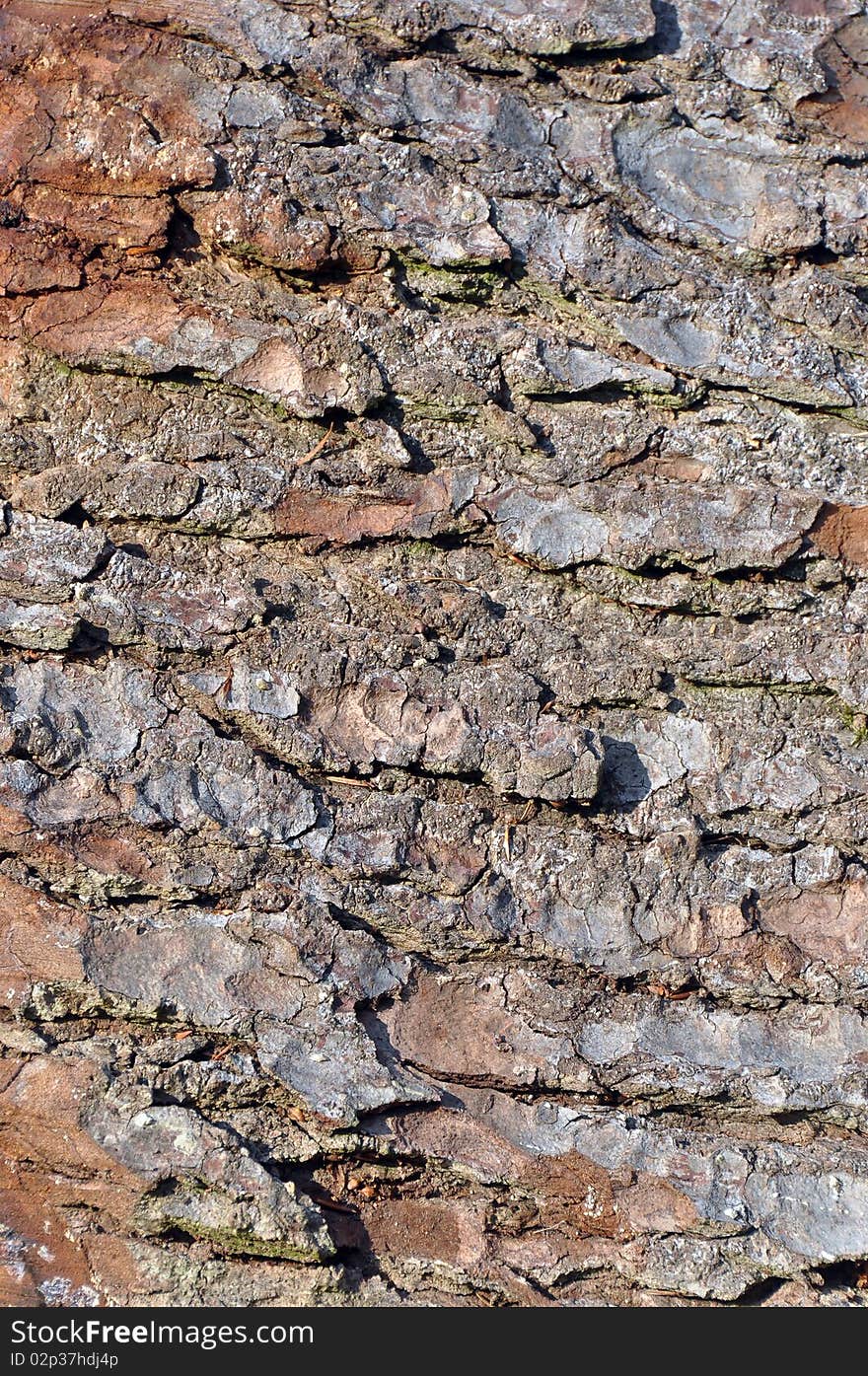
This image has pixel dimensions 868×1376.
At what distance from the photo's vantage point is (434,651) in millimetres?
3061

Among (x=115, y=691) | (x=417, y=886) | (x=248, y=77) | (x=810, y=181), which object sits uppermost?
(x=248, y=77)

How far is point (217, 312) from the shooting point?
3111 millimetres

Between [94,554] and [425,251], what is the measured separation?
1272 mm

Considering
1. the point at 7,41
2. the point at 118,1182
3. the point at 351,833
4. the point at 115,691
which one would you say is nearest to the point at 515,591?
the point at 351,833

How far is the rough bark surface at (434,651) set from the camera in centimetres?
284

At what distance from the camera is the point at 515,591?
3.17 metres

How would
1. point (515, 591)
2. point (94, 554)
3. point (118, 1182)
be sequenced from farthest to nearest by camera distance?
1. point (515, 591)
2. point (94, 554)
3. point (118, 1182)

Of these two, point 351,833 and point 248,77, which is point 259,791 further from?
point 248,77

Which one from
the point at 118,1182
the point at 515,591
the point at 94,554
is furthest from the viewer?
the point at 515,591

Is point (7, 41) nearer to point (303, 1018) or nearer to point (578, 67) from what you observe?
point (578, 67)

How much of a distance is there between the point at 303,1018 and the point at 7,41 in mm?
2872

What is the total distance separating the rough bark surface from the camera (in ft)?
9.32

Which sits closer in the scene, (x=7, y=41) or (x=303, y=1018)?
(x=303, y=1018)

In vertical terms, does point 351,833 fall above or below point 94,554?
below
